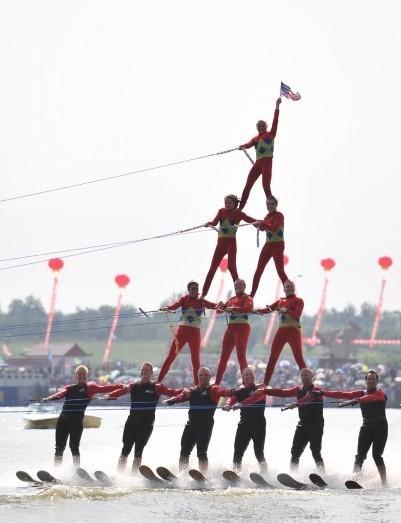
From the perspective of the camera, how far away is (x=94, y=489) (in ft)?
128

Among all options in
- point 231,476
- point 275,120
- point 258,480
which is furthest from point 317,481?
point 275,120

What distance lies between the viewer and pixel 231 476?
129ft

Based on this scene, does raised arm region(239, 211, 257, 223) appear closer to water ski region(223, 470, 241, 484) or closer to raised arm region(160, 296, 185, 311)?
raised arm region(160, 296, 185, 311)

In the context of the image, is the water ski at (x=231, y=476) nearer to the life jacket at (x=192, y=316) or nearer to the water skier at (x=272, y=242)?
the life jacket at (x=192, y=316)

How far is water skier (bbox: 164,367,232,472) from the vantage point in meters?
38.6

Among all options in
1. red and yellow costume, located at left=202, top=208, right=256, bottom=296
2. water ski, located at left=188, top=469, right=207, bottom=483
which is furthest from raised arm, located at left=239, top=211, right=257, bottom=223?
water ski, located at left=188, top=469, right=207, bottom=483

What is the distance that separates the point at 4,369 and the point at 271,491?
13547 cm

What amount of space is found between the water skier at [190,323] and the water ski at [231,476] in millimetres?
2320

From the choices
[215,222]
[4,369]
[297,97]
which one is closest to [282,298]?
[215,222]

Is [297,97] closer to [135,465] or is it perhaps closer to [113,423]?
[135,465]

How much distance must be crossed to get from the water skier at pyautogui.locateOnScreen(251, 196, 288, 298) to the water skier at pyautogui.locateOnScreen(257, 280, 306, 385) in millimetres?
506

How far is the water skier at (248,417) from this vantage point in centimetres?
3841

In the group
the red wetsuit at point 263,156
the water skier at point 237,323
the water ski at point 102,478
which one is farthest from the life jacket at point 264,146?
the water ski at point 102,478

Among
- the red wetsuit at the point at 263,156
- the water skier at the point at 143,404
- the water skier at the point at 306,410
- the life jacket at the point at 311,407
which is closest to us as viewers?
the water skier at the point at 306,410
